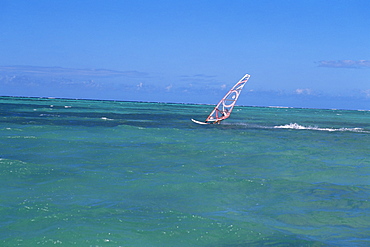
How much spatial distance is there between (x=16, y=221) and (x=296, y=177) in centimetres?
871

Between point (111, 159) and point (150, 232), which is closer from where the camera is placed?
point (150, 232)

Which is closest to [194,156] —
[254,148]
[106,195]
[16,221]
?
[254,148]

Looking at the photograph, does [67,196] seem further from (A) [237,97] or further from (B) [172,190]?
(A) [237,97]

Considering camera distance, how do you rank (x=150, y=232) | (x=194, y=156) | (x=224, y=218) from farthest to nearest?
1. (x=194, y=156)
2. (x=224, y=218)
3. (x=150, y=232)

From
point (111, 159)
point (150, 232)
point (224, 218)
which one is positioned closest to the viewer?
point (150, 232)

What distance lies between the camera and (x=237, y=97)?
39.1 metres

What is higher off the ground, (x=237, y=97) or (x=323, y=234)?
(x=237, y=97)

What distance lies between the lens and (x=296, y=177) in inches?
546

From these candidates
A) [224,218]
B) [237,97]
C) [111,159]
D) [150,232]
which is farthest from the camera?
[237,97]

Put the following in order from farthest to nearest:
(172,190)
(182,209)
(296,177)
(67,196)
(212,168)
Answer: (212,168), (296,177), (172,190), (67,196), (182,209)

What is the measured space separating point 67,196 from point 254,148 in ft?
42.8

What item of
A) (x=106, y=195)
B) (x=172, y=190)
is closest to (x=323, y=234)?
(x=172, y=190)

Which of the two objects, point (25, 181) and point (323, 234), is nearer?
point (323, 234)

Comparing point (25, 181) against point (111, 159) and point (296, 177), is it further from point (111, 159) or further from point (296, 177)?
point (296, 177)
